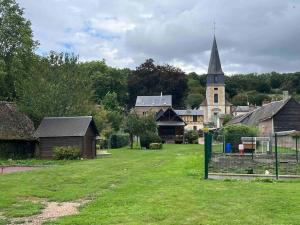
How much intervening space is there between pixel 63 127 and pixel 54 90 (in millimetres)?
5897

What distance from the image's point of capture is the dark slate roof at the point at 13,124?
128 feet

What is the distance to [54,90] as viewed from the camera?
4475 cm

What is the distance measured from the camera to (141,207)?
11133 mm

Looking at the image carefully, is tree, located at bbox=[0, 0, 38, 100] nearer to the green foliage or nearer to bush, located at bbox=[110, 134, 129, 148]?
the green foliage

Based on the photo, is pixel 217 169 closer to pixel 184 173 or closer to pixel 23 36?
pixel 184 173

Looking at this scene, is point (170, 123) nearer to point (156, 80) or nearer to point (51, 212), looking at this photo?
point (156, 80)

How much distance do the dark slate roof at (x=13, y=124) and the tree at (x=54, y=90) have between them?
1.82 meters

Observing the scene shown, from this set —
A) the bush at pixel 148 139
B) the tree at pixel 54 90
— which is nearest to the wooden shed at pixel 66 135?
the tree at pixel 54 90

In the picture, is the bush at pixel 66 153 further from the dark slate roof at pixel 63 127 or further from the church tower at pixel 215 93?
the church tower at pixel 215 93

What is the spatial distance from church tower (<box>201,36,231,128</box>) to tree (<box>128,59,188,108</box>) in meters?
7.65

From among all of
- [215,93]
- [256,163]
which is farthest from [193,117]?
[256,163]

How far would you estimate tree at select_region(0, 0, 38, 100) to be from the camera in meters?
50.2

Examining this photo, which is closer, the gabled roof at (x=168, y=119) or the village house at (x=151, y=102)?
Result: the gabled roof at (x=168, y=119)

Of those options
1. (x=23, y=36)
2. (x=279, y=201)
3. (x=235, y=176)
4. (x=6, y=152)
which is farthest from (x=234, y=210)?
(x=23, y=36)
